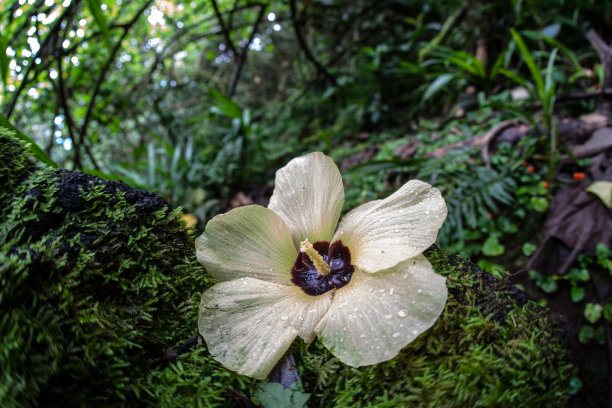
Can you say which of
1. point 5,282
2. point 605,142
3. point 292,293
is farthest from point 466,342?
point 605,142

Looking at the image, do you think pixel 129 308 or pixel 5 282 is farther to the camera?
pixel 129 308

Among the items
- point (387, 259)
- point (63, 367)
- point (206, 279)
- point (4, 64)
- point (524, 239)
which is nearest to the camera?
point (63, 367)

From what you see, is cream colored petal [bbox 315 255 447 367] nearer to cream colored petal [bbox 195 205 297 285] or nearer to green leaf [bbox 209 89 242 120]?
cream colored petal [bbox 195 205 297 285]

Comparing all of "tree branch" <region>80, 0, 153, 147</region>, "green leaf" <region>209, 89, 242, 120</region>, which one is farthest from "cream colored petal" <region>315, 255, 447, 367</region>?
"green leaf" <region>209, 89, 242, 120</region>

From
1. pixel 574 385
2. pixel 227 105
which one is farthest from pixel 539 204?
pixel 227 105

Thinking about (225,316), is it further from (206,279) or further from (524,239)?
(524,239)

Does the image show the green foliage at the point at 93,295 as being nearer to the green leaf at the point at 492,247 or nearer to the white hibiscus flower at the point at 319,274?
the white hibiscus flower at the point at 319,274
